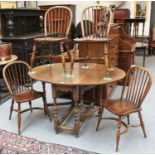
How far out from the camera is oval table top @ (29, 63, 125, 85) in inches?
97.7

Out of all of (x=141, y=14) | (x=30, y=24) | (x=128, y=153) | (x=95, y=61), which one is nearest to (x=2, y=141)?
(x=128, y=153)

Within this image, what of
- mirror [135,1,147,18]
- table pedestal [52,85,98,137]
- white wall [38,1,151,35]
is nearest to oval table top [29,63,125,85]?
table pedestal [52,85,98,137]

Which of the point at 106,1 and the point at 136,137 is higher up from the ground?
the point at 106,1

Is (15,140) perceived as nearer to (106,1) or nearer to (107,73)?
(107,73)

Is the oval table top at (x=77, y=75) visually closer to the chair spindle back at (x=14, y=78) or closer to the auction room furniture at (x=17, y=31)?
the chair spindle back at (x=14, y=78)

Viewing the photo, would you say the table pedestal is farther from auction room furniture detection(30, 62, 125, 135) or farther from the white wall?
the white wall

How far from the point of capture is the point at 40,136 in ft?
9.15

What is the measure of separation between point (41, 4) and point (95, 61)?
4809mm

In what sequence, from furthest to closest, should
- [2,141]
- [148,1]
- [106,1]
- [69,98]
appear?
[148,1] < [106,1] < [69,98] < [2,141]

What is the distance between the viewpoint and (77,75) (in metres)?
2.76

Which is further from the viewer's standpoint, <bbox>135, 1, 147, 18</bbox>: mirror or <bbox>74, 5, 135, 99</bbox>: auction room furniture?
<bbox>135, 1, 147, 18</bbox>: mirror

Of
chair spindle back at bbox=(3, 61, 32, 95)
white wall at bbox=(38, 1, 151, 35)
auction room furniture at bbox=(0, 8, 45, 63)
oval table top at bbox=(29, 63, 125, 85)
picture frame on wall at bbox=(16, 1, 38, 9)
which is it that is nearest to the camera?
oval table top at bbox=(29, 63, 125, 85)

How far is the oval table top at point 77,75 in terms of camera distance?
2482 mm

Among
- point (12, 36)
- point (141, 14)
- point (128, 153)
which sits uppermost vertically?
point (141, 14)
